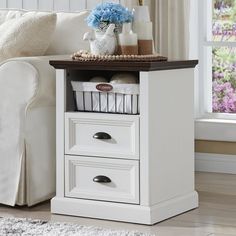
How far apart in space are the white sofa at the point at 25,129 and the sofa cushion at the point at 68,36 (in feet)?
1.46

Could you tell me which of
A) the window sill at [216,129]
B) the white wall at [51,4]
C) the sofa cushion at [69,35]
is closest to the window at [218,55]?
the window sill at [216,129]

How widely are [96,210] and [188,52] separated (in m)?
1.36

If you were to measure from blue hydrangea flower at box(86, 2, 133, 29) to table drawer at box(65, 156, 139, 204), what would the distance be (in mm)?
611

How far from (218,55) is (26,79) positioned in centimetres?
146

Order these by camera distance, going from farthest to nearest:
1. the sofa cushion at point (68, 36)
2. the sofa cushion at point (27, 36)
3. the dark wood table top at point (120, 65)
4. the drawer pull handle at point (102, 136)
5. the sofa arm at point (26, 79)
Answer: the sofa cushion at point (68, 36) → the sofa cushion at point (27, 36) → the sofa arm at point (26, 79) → the drawer pull handle at point (102, 136) → the dark wood table top at point (120, 65)

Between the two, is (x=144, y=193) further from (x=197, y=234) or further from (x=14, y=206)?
(x=14, y=206)

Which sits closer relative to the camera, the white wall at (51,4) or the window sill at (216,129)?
the window sill at (216,129)

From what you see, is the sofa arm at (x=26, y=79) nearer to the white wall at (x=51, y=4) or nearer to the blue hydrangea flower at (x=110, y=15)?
the blue hydrangea flower at (x=110, y=15)

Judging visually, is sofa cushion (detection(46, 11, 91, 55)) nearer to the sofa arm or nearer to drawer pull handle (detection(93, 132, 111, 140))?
the sofa arm

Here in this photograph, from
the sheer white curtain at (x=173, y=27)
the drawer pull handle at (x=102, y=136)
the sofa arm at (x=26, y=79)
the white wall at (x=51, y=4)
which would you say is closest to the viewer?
the drawer pull handle at (x=102, y=136)

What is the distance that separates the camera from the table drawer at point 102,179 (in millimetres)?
3188

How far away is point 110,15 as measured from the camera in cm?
333

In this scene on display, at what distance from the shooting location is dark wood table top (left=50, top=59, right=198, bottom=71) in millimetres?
3104

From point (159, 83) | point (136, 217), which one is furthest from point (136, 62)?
point (136, 217)
